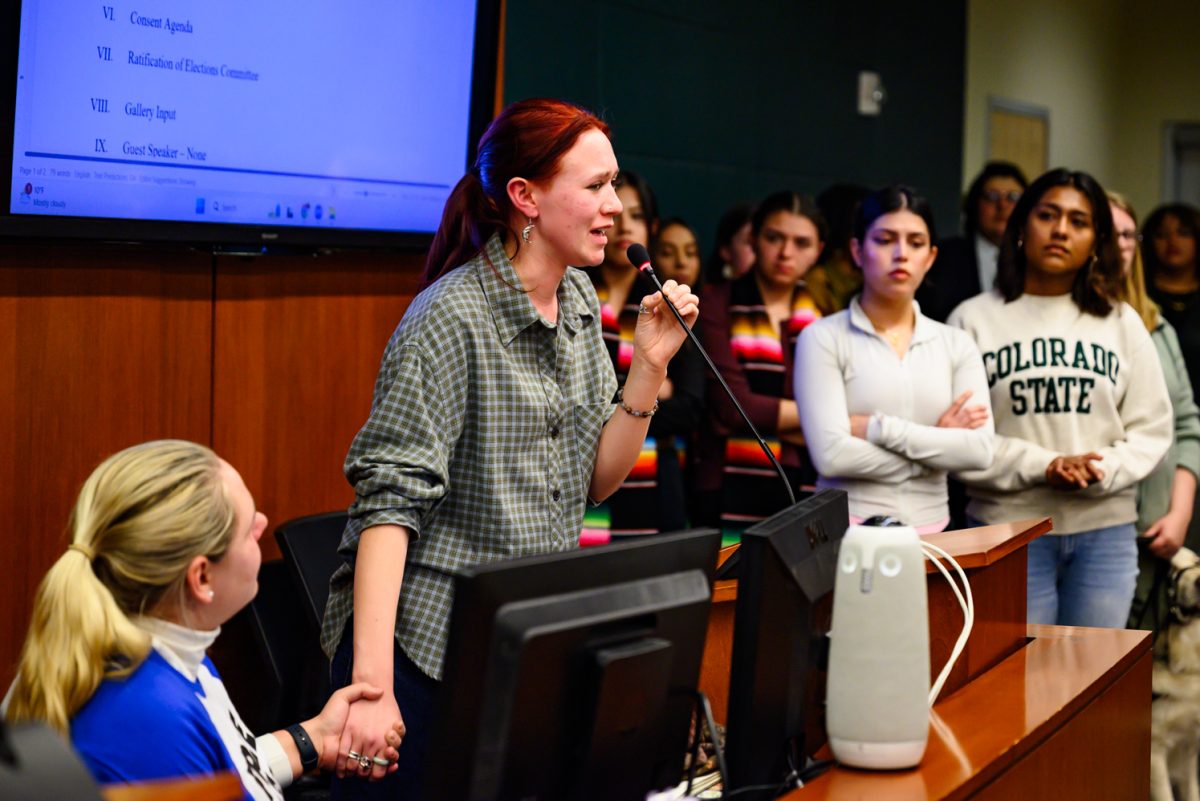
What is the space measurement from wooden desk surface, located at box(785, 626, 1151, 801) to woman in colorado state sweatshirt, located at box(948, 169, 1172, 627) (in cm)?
62

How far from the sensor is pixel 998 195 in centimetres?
428

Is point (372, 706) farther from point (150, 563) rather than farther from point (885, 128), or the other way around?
point (885, 128)

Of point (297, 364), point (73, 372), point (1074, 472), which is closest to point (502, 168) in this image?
point (73, 372)

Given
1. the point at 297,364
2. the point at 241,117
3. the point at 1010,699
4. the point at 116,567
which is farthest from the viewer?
the point at 297,364

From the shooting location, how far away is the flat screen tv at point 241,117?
2342 mm

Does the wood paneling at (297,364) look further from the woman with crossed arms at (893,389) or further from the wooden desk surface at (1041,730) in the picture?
the wooden desk surface at (1041,730)

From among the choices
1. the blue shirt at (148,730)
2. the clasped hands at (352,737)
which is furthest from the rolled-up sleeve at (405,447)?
the blue shirt at (148,730)

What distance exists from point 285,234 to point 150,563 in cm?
157

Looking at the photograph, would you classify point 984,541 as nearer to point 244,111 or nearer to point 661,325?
point 661,325

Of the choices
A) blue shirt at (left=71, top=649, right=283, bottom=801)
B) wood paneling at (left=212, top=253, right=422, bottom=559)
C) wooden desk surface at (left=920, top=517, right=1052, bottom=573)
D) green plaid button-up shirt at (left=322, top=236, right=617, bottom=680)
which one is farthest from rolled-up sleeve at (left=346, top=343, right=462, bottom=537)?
wood paneling at (left=212, top=253, right=422, bottom=559)

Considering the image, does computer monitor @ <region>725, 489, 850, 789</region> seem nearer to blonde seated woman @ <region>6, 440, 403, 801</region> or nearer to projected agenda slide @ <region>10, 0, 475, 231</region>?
blonde seated woman @ <region>6, 440, 403, 801</region>

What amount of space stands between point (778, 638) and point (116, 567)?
672 millimetres

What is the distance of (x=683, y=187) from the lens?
15.3 feet

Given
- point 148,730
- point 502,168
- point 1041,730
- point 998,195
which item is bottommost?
point 1041,730
